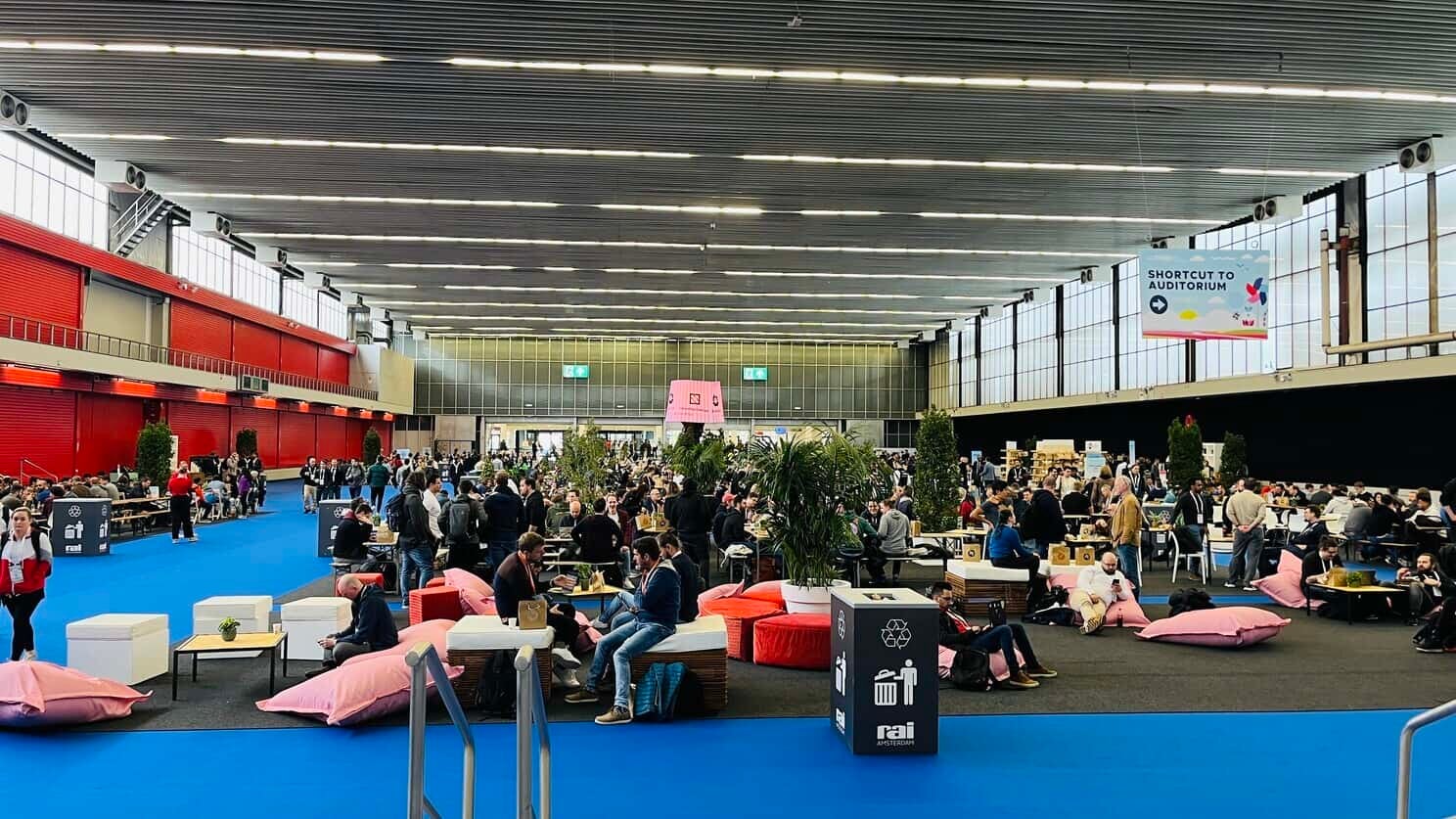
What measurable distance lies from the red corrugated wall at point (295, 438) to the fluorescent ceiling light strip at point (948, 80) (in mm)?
32383

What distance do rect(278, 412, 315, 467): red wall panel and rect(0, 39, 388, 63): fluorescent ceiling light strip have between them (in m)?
30.3

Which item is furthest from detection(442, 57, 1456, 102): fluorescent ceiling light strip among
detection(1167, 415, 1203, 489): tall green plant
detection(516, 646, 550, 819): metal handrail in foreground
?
detection(516, 646, 550, 819): metal handrail in foreground

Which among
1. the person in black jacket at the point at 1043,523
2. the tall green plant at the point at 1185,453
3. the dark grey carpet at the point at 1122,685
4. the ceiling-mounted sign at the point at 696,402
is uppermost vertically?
A: the ceiling-mounted sign at the point at 696,402

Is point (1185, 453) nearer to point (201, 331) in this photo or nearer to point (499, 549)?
point (499, 549)

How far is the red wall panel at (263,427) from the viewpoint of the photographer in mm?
37469

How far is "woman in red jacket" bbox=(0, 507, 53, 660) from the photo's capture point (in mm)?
7789

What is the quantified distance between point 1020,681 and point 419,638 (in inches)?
196

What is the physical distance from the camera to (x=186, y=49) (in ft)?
41.8

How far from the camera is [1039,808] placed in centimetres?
515

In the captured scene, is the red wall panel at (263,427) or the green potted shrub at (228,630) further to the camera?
the red wall panel at (263,427)

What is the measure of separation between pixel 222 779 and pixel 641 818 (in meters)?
2.57

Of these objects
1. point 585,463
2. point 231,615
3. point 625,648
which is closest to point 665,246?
point 585,463

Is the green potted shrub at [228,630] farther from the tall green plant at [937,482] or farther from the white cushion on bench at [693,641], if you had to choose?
the tall green plant at [937,482]

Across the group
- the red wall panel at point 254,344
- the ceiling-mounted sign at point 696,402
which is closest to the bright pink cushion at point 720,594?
the ceiling-mounted sign at point 696,402
